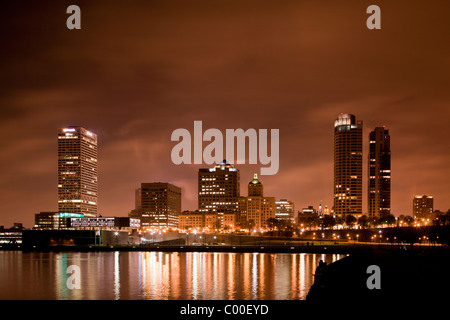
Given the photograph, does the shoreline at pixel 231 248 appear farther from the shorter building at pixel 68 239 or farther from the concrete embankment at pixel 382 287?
the concrete embankment at pixel 382 287

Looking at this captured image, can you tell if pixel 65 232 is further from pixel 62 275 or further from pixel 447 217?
pixel 447 217

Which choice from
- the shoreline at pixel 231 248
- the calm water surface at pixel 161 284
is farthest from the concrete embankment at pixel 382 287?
the shoreline at pixel 231 248

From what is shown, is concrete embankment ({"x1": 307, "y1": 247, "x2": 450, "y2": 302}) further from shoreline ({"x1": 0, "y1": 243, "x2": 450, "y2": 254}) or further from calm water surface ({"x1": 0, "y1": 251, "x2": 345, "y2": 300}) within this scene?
shoreline ({"x1": 0, "y1": 243, "x2": 450, "y2": 254})

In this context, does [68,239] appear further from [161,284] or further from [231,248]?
[161,284]

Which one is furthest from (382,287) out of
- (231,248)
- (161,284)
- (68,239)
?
(68,239)

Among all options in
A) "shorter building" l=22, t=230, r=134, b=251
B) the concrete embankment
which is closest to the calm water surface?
the concrete embankment

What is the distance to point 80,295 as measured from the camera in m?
56.5

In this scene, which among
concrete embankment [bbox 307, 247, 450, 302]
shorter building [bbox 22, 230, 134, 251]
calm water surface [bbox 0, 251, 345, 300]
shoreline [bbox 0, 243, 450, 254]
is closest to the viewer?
concrete embankment [bbox 307, 247, 450, 302]

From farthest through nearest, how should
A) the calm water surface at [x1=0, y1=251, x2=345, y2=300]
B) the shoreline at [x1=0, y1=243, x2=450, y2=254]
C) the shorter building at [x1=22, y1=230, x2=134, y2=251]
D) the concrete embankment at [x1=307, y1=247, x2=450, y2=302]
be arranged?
the shorter building at [x1=22, y1=230, x2=134, y2=251]
the shoreline at [x1=0, y1=243, x2=450, y2=254]
the calm water surface at [x1=0, y1=251, x2=345, y2=300]
the concrete embankment at [x1=307, y1=247, x2=450, y2=302]

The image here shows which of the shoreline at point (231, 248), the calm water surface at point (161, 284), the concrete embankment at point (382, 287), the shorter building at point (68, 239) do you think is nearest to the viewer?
the concrete embankment at point (382, 287)

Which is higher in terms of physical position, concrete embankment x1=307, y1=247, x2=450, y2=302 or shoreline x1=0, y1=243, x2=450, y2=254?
concrete embankment x1=307, y1=247, x2=450, y2=302

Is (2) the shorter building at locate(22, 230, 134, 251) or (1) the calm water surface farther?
(2) the shorter building at locate(22, 230, 134, 251)

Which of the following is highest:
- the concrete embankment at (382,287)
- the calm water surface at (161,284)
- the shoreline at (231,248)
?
the concrete embankment at (382,287)
